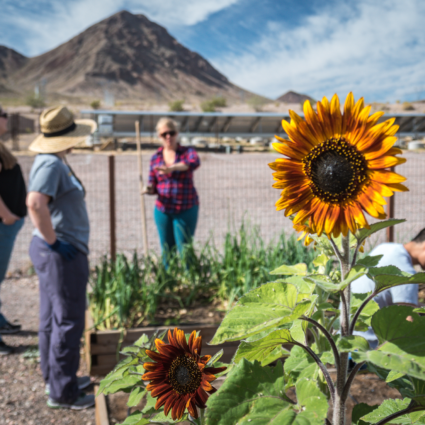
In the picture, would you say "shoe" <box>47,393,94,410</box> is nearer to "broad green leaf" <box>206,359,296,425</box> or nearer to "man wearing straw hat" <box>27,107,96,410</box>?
"man wearing straw hat" <box>27,107,96,410</box>

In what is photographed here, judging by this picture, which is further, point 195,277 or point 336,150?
point 195,277

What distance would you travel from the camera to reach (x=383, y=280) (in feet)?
2.35

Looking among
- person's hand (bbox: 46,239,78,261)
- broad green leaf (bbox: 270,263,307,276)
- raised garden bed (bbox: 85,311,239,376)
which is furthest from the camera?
raised garden bed (bbox: 85,311,239,376)

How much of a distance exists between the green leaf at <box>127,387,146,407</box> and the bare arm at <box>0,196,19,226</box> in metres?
3.13

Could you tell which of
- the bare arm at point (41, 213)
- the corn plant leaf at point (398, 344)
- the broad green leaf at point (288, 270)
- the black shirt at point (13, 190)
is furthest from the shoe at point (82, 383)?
the corn plant leaf at point (398, 344)

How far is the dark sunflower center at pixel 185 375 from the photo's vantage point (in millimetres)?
827

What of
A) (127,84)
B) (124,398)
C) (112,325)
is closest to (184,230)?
(112,325)

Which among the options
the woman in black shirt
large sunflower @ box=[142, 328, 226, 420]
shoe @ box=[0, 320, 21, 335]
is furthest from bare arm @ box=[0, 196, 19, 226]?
large sunflower @ box=[142, 328, 226, 420]

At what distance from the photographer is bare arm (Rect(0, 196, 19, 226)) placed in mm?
3697

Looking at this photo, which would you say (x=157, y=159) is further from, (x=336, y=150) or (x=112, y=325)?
(x=336, y=150)

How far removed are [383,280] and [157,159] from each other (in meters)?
3.94

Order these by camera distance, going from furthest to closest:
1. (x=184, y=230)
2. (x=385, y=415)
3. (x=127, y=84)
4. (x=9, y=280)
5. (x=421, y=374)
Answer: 1. (x=127, y=84)
2. (x=9, y=280)
3. (x=184, y=230)
4. (x=385, y=415)
5. (x=421, y=374)

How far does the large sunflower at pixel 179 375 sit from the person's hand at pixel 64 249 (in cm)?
199

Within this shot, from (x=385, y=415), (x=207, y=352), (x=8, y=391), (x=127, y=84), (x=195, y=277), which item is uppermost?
(x=127, y=84)
